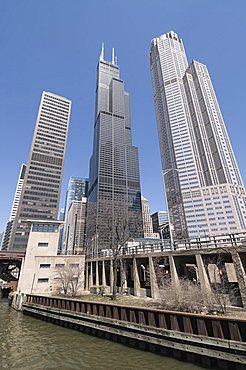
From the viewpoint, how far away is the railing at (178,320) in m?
9.30

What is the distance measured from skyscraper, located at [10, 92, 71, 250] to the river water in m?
122

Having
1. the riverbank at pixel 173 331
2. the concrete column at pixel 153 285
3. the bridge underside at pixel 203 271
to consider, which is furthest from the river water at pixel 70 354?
the concrete column at pixel 153 285

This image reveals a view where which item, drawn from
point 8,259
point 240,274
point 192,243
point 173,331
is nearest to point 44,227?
point 8,259

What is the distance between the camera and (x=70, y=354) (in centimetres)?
1117

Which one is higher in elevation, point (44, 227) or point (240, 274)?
point (44, 227)

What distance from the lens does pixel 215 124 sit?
179500 mm

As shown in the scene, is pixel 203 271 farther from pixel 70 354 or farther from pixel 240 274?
pixel 70 354

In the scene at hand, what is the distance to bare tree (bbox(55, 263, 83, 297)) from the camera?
98.6ft

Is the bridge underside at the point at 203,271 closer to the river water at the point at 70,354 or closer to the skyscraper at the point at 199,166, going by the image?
the river water at the point at 70,354

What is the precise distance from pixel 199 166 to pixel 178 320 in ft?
568

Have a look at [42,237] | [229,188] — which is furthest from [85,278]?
[229,188]

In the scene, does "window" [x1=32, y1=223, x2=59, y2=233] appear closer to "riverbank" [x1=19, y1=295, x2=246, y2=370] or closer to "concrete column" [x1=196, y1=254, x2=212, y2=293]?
"riverbank" [x1=19, y1=295, x2=246, y2=370]

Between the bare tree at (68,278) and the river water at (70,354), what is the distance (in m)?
13.6

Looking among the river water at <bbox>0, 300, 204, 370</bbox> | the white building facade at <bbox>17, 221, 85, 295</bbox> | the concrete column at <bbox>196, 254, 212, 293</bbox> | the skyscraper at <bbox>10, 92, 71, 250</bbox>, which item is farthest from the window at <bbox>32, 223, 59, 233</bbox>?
the skyscraper at <bbox>10, 92, 71, 250</bbox>
